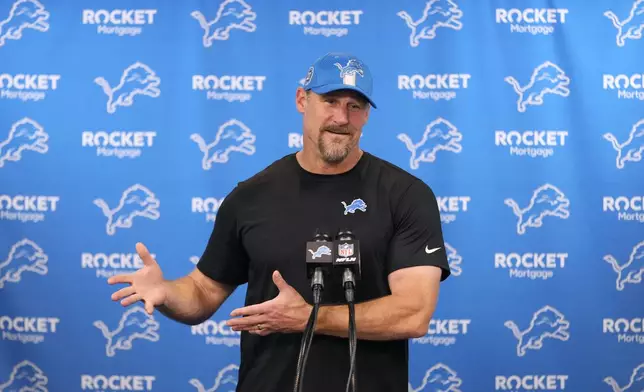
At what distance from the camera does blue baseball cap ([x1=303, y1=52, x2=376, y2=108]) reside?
188cm

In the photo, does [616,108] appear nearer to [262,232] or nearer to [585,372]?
[585,372]

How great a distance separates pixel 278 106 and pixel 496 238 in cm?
123

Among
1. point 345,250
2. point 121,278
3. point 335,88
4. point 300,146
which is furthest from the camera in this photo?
point 300,146

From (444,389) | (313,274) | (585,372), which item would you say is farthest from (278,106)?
(313,274)

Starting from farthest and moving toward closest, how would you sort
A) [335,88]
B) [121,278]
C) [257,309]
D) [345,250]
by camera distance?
[335,88] < [121,278] < [257,309] < [345,250]

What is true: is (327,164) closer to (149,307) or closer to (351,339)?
(149,307)

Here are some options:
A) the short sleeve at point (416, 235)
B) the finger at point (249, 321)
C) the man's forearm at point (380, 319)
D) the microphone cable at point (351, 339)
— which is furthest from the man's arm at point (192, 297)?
the microphone cable at point (351, 339)

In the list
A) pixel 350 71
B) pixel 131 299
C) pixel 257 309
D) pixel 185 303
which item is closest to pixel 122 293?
pixel 131 299

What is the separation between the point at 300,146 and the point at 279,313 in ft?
6.32

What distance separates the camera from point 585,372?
3.45 meters

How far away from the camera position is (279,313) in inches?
64.9

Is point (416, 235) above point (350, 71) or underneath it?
underneath

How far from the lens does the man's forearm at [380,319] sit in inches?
65.9

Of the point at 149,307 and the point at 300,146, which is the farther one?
the point at 300,146
